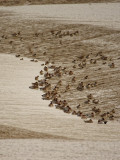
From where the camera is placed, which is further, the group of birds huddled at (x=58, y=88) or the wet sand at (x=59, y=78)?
the group of birds huddled at (x=58, y=88)

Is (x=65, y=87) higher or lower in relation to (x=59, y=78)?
lower

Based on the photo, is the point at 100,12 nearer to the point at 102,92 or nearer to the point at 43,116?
the point at 102,92

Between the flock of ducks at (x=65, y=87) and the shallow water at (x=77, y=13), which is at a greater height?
the shallow water at (x=77, y=13)

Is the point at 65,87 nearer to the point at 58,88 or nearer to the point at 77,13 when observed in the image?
the point at 58,88

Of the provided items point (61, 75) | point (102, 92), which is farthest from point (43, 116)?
point (61, 75)

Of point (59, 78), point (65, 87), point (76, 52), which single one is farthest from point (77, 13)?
point (65, 87)

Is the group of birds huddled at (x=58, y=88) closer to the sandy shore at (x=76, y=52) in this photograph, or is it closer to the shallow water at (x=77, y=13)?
the sandy shore at (x=76, y=52)

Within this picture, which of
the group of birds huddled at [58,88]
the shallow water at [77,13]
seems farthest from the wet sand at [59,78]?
the shallow water at [77,13]

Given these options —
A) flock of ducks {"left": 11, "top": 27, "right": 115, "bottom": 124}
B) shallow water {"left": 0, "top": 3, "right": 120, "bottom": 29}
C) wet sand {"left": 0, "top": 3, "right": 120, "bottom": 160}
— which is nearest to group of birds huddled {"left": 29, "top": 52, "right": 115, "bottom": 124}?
flock of ducks {"left": 11, "top": 27, "right": 115, "bottom": 124}
